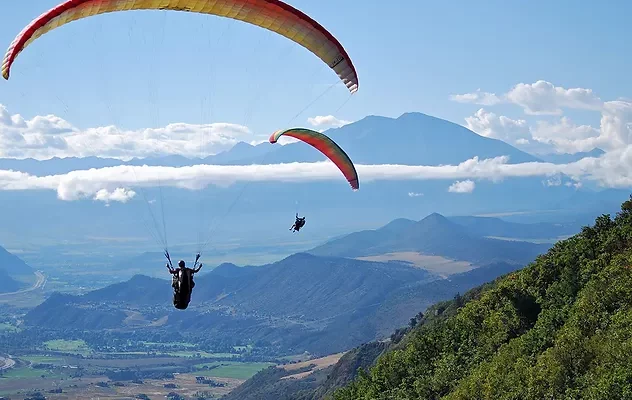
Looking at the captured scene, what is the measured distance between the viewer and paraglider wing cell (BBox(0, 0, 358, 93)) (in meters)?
24.8

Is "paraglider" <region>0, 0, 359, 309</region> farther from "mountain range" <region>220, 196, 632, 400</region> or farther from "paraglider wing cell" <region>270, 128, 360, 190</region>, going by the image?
"mountain range" <region>220, 196, 632, 400</region>

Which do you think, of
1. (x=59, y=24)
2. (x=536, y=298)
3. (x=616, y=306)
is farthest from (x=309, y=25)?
(x=536, y=298)

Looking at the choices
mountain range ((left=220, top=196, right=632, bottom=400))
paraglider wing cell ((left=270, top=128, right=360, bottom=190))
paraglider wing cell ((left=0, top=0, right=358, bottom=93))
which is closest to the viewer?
paraglider wing cell ((left=0, top=0, right=358, bottom=93))

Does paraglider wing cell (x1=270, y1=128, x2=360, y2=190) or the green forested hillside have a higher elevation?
paraglider wing cell (x1=270, y1=128, x2=360, y2=190)

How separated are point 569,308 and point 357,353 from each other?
72922 millimetres

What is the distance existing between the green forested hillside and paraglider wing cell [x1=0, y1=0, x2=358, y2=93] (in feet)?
49.2

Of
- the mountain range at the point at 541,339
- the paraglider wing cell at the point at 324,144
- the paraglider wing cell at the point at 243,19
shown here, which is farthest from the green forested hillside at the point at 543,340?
the paraglider wing cell at the point at 243,19

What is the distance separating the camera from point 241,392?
181750 millimetres

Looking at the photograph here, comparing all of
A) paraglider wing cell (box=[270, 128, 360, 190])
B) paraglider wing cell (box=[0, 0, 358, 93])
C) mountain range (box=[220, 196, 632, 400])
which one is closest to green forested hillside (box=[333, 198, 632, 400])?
mountain range (box=[220, 196, 632, 400])

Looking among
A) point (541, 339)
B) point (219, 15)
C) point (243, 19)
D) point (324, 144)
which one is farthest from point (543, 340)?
point (219, 15)

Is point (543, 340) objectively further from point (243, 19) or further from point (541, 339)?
point (243, 19)

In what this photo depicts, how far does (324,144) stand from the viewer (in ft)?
152

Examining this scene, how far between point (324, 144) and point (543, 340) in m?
16.0

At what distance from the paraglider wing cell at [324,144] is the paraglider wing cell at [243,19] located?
9911 mm
